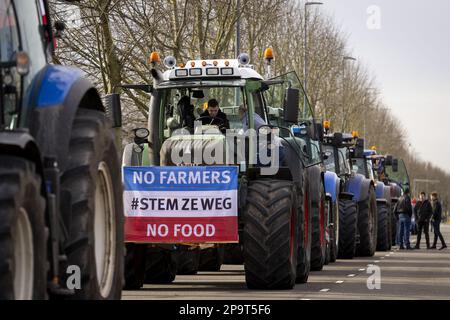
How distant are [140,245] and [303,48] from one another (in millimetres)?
45139

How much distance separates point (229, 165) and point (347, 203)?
12.6 meters

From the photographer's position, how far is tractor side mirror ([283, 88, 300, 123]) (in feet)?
55.8

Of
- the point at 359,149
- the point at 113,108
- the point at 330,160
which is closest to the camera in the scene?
the point at 113,108

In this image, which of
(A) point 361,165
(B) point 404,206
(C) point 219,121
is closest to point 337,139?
(A) point 361,165

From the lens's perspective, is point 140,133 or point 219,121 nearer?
point 219,121

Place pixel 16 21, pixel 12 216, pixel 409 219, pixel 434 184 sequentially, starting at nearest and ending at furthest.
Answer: pixel 12 216
pixel 16 21
pixel 409 219
pixel 434 184

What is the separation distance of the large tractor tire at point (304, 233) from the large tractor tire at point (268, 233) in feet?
3.76

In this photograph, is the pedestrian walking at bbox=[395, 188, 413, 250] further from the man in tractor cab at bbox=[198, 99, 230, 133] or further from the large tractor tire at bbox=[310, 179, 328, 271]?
the man in tractor cab at bbox=[198, 99, 230, 133]

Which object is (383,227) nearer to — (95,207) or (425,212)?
(425,212)

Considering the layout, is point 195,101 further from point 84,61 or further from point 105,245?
point 84,61

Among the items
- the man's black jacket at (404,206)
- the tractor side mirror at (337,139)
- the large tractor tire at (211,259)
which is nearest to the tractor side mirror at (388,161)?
the man's black jacket at (404,206)

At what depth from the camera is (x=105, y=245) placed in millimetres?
8555

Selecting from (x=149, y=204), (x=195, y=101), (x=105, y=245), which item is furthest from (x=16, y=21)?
(x=195, y=101)

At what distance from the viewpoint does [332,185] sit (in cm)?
2702
